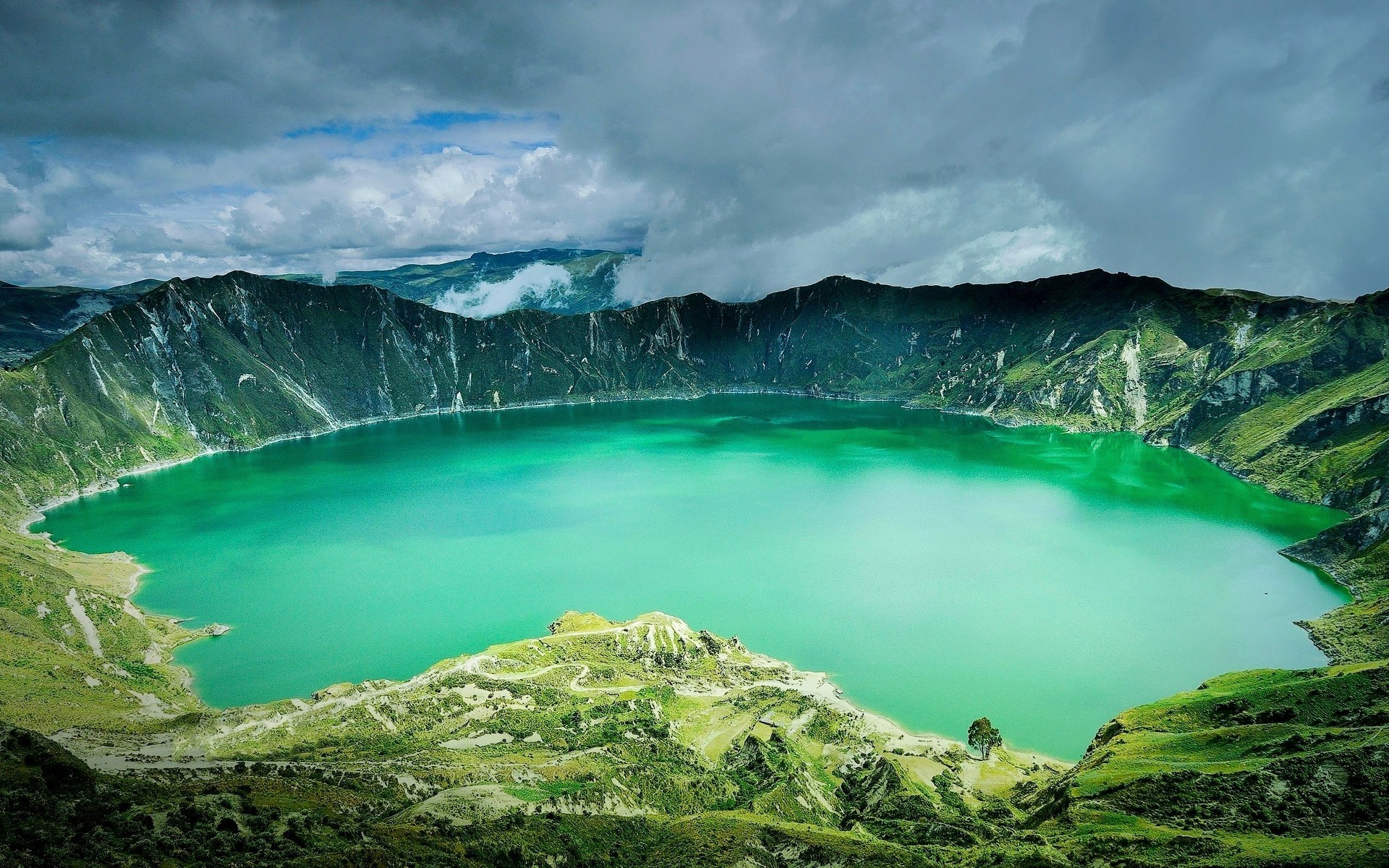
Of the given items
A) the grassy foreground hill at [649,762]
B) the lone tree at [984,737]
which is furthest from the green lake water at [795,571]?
the grassy foreground hill at [649,762]

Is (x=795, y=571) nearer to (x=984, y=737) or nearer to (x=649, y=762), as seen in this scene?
(x=984, y=737)

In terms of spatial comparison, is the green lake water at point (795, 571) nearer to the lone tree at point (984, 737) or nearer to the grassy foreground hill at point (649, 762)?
the lone tree at point (984, 737)

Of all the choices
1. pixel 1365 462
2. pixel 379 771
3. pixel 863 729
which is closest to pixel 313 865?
pixel 379 771

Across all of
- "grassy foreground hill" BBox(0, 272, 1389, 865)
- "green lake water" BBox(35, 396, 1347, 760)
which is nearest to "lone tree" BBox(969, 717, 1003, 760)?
"grassy foreground hill" BBox(0, 272, 1389, 865)

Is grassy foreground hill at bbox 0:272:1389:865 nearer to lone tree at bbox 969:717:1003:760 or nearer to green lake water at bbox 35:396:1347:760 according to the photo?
lone tree at bbox 969:717:1003:760

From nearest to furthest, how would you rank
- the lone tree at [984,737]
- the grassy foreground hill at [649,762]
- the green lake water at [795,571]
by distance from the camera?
the grassy foreground hill at [649,762] < the lone tree at [984,737] < the green lake water at [795,571]
